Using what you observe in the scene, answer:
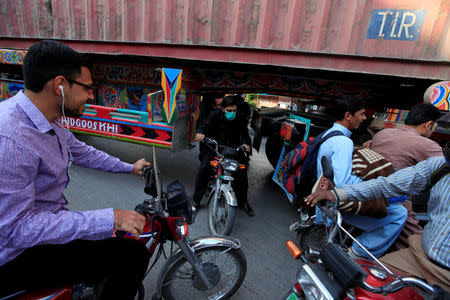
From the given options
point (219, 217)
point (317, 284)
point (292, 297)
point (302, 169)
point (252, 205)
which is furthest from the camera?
point (252, 205)

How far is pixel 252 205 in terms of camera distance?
3855mm

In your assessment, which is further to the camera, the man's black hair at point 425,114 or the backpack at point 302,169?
the backpack at point 302,169

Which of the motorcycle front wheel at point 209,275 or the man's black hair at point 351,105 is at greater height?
the man's black hair at point 351,105

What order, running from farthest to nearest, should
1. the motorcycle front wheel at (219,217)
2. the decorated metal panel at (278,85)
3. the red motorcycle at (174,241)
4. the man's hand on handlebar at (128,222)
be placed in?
the decorated metal panel at (278,85)
the motorcycle front wheel at (219,217)
the red motorcycle at (174,241)
the man's hand on handlebar at (128,222)

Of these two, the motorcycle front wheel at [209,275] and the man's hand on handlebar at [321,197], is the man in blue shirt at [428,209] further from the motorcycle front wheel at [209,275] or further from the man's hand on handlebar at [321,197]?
the motorcycle front wheel at [209,275]

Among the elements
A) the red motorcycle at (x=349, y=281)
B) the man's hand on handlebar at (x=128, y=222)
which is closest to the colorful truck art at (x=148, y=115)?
the man's hand on handlebar at (x=128, y=222)

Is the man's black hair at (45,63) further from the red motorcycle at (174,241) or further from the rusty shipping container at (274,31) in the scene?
the rusty shipping container at (274,31)

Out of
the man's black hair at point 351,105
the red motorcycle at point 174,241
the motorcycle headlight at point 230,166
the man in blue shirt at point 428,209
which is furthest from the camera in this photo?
the motorcycle headlight at point 230,166

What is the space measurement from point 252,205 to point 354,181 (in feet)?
6.90

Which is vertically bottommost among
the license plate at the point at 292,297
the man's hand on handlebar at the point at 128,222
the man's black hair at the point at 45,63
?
the license plate at the point at 292,297

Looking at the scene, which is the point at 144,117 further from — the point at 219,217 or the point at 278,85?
the point at 278,85

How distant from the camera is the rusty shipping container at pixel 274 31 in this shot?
2.80 m

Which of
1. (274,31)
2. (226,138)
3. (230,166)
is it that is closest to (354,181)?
(230,166)

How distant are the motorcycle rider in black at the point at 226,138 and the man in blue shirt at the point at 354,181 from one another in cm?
137
